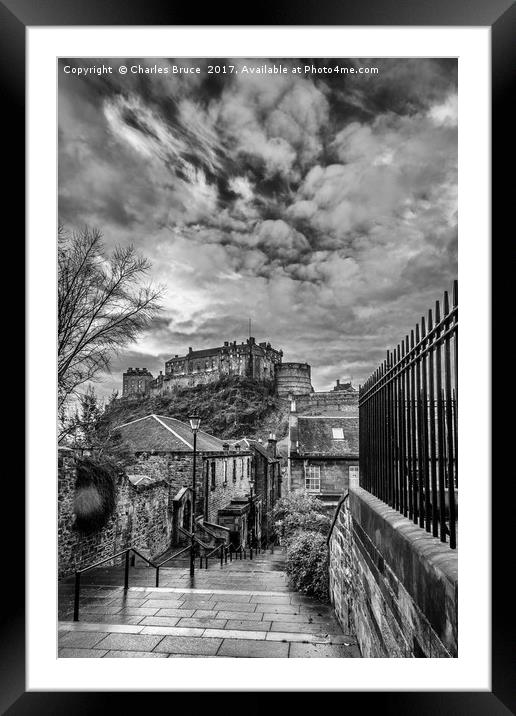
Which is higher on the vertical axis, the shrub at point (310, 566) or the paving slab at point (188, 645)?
the paving slab at point (188, 645)

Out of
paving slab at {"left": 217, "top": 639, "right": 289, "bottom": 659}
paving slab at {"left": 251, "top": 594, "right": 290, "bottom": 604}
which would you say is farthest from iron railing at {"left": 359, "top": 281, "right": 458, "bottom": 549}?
paving slab at {"left": 251, "top": 594, "right": 290, "bottom": 604}

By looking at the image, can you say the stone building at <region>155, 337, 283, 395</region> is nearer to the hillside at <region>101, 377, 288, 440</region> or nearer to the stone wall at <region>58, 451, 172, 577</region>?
the hillside at <region>101, 377, 288, 440</region>

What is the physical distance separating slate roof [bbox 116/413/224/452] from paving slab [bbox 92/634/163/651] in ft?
35.8

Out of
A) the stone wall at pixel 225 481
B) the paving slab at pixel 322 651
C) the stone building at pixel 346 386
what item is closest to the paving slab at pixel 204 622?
the paving slab at pixel 322 651

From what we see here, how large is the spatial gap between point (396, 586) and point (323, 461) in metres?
15.5

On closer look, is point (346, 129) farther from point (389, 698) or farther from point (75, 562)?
point (75, 562)

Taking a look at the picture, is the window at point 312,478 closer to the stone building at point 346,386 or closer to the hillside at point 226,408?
the hillside at point 226,408

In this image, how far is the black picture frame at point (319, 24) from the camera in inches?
91.7

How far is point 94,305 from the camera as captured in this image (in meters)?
5.86

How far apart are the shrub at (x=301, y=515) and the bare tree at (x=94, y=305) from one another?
7485 mm

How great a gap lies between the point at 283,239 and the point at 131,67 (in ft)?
6.53

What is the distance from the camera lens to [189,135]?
3752mm

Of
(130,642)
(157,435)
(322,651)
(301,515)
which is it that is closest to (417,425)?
(322,651)

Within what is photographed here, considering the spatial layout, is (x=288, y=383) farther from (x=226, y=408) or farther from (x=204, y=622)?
(x=204, y=622)
